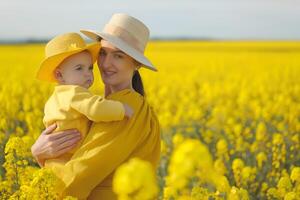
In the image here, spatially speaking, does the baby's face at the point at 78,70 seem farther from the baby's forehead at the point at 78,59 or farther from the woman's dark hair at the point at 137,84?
the woman's dark hair at the point at 137,84

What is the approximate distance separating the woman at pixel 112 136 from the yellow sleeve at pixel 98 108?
0.11 meters

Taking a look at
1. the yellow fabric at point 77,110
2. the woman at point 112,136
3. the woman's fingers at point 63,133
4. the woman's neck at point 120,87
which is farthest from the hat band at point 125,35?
the woman's fingers at point 63,133

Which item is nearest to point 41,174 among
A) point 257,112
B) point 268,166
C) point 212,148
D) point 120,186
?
point 120,186

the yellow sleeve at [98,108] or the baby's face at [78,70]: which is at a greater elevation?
the baby's face at [78,70]

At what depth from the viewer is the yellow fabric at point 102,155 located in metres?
3.70

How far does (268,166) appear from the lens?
662cm

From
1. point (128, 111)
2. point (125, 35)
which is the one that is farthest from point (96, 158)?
point (125, 35)

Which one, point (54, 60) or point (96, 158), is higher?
point (54, 60)

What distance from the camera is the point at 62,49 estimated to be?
3844mm

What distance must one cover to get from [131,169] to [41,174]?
134 cm

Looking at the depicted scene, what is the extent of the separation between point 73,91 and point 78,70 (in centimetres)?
16

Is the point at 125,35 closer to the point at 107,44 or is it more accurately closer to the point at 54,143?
the point at 107,44

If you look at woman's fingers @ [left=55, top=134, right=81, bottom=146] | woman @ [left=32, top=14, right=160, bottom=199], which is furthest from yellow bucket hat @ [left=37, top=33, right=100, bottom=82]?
woman's fingers @ [left=55, top=134, right=81, bottom=146]

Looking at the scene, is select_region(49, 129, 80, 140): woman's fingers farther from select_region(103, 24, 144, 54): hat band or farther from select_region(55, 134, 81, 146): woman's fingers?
select_region(103, 24, 144, 54): hat band
